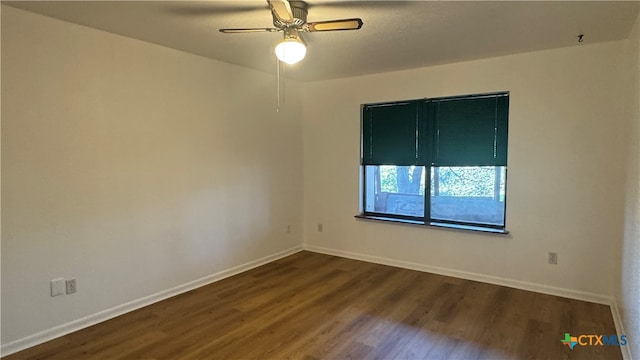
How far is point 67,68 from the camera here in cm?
281

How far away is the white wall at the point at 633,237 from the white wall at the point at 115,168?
3545mm

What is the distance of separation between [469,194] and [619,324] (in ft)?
5.76

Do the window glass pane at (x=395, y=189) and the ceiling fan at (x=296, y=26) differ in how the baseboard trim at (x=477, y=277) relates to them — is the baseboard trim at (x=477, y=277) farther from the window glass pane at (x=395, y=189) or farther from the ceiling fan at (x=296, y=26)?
the ceiling fan at (x=296, y=26)

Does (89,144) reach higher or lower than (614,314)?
higher

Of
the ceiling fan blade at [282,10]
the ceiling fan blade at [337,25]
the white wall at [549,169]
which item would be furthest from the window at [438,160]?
the ceiling fan blade at [282,10]

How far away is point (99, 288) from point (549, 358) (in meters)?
3.48

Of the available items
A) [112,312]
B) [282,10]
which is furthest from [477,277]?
[112,312]

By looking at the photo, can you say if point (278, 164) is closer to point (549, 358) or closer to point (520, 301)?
point (520, 301)

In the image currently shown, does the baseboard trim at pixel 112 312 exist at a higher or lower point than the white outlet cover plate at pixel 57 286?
lower

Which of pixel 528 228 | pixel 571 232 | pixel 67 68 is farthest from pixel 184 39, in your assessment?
pixel 571 232

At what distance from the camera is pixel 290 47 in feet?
7.85

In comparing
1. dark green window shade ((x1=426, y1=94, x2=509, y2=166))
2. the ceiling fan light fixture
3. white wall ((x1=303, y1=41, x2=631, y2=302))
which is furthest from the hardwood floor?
the ceiling fan light fixture

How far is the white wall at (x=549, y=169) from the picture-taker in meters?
3.29

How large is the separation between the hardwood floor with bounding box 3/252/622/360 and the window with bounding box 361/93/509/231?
84cm
